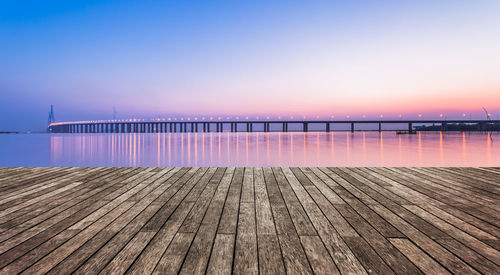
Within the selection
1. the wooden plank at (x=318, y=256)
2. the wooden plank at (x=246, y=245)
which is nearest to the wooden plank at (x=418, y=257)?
the wooden plank at (x=318, y=256)

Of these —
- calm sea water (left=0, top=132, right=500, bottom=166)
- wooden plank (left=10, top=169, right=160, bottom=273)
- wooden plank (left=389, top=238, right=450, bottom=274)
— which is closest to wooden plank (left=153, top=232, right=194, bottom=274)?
wooden plank (left=10, top=169, right=160, bottom=273)

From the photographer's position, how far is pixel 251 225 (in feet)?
7.77

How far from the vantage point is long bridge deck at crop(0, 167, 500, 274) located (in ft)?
5.63

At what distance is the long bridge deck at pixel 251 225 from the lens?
67.6 inches

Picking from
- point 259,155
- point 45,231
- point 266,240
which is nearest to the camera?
point 266,240

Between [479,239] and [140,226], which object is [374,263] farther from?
[140,226]

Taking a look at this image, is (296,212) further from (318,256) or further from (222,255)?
(222,255)

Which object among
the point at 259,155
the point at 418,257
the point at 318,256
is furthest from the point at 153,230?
the point at 259,155

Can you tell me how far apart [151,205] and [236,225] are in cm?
110

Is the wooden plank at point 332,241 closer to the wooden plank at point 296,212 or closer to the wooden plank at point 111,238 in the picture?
the wooden plank at point 296,212

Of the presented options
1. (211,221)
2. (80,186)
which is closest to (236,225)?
(211,221)

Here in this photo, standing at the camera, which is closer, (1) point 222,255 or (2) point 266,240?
(1) point 222,255

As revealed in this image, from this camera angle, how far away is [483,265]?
1.69 meters

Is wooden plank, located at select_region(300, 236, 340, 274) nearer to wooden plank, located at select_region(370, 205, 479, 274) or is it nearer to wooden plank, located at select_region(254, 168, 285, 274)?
wooden plank, located at select_region(254, 168, 285, 274)
